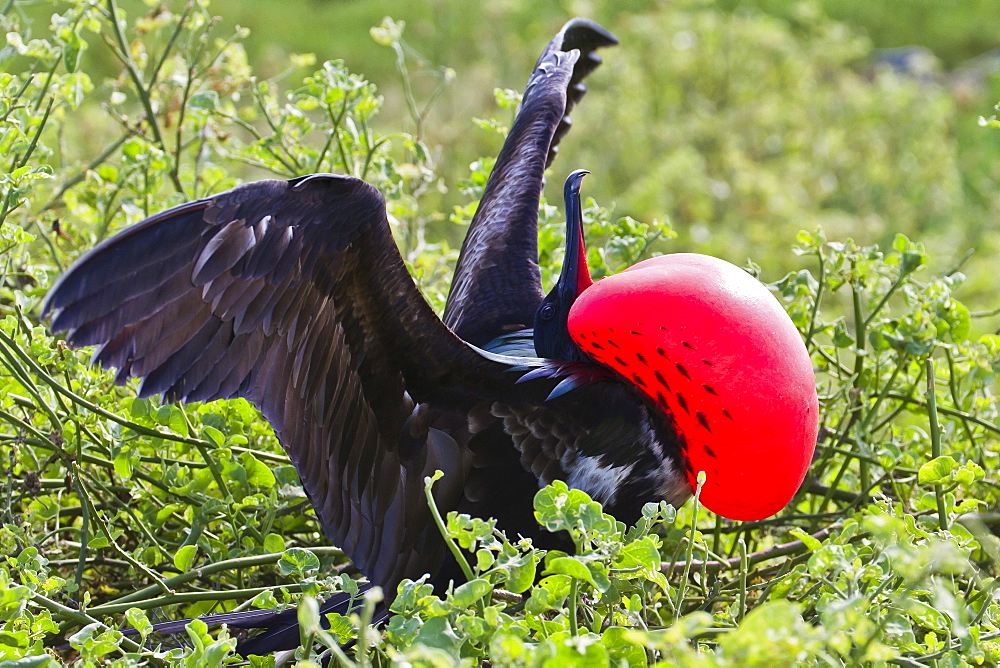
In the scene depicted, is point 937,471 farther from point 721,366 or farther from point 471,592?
point 471,592

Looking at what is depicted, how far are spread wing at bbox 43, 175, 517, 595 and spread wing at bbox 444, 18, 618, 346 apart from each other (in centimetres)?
29

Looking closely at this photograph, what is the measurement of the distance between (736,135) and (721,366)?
12.9 ft

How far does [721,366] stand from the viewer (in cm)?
93

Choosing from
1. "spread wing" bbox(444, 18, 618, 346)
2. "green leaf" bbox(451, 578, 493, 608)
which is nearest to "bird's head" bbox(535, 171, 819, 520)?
"spread wing" bbox(444, 18, 618, 346)

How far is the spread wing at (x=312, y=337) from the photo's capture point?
0.81 meters

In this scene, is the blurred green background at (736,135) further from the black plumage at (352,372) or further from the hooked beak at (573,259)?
the black plumage at (352,372)

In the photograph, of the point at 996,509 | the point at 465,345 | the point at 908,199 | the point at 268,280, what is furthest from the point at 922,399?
the point at 908,199

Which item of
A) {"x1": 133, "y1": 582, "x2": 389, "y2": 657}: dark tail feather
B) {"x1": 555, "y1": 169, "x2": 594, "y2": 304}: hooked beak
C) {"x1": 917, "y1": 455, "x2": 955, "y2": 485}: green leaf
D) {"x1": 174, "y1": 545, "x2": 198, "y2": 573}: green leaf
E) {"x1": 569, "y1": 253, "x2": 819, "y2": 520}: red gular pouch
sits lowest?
{"x1": 133, "y1": 582, "x2": 389, "y2": 657}: dark tail feather

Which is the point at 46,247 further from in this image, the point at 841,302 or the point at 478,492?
the point at 841,302

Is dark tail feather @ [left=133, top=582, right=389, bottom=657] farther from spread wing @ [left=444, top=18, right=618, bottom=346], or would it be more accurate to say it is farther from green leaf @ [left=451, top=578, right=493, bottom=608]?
spread wing @ [left=444, top=18, right=618, bottom=346]

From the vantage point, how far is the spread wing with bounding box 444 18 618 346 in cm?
127

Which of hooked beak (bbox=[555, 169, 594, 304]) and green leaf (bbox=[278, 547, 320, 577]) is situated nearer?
green leaf (bbox=[278, 547, 320, 577])

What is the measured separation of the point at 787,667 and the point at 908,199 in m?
4.65

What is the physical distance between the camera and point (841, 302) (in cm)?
404
